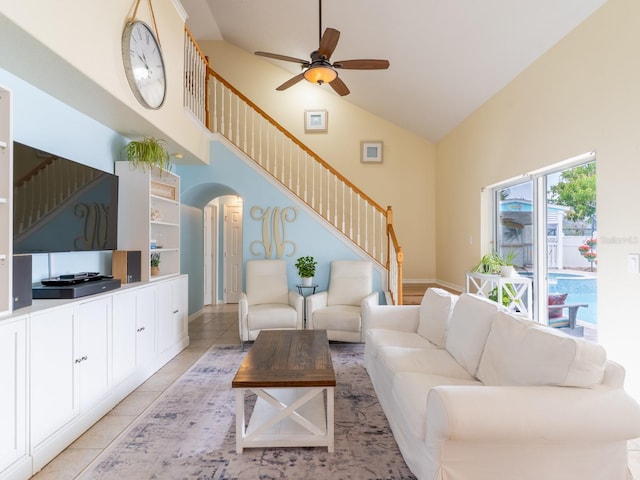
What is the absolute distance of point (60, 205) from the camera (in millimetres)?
2645

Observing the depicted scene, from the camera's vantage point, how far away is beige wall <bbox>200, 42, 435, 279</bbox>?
657cm

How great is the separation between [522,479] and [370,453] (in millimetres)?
833

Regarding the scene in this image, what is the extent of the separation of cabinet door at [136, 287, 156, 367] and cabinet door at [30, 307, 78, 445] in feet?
2.92

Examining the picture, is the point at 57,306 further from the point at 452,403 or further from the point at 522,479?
the point at 522,479

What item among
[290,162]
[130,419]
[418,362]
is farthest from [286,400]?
[290,162]

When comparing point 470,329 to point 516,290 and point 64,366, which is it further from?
point 64,366

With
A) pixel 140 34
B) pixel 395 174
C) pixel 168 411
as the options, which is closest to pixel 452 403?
pixel 168 411

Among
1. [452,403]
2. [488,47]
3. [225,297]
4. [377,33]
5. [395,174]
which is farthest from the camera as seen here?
[225,297]

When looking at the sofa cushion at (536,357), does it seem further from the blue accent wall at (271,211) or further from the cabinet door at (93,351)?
the blue accent wall at (271,211)

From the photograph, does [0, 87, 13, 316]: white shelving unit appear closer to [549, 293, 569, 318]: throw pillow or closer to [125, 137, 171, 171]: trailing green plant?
[125, 137, 171, 171]: trailing green plant

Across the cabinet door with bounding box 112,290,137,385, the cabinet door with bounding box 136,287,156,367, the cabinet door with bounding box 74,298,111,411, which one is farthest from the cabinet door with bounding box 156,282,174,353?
the cabinet door with bounding box 74,298,111,411

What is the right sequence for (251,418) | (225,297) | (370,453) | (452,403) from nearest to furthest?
(452,403)
(370,453)
(251,418)
(225,297)

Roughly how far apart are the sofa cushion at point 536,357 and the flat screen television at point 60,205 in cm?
304

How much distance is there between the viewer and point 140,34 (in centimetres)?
298
